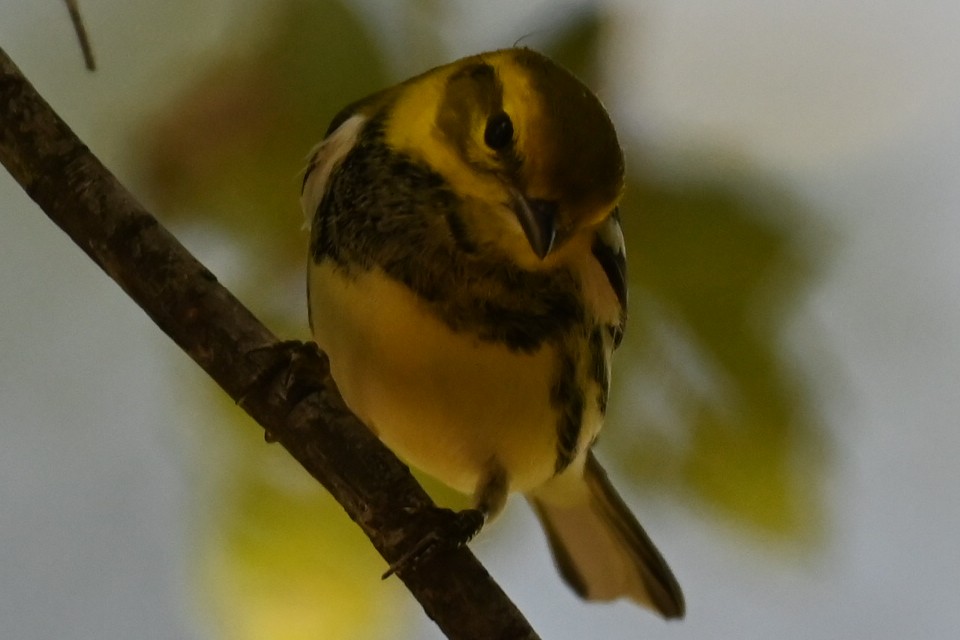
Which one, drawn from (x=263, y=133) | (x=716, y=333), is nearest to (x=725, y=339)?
(x=716, y=333)

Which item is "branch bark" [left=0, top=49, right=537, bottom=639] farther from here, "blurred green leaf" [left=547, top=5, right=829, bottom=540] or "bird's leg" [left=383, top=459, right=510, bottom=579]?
"blurred green leaf" [left=547, top=5, right=829, bottom=540]

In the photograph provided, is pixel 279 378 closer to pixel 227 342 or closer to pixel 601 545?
pixel 227 342

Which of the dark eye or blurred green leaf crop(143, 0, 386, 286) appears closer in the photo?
the dark eye

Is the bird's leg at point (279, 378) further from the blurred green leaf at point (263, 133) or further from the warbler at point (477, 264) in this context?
the blurred green leaf at point (263, 133)

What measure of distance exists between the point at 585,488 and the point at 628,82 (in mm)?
372

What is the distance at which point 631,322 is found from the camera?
89 centimetres

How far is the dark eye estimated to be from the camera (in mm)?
585

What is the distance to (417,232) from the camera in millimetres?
608

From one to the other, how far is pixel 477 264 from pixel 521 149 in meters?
0.08

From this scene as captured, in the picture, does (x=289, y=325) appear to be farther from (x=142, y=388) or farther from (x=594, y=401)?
(x=594, y=401)

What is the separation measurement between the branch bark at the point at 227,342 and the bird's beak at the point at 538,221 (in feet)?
0.47

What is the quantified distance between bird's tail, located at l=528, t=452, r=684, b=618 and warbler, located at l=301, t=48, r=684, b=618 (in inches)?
6.5

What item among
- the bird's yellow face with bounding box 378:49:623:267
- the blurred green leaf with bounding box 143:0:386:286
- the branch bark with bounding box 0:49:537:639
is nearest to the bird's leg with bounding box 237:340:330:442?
the branch bark with bounding box 0:49:537:639

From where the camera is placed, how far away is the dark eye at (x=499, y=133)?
585mm
